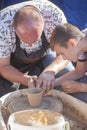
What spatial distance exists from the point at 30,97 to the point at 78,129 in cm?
31

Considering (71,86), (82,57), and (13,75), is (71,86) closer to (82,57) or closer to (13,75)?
(82,57)

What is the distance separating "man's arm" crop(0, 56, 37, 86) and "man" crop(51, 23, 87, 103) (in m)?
0.25

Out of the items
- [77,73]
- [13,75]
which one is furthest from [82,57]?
[13,75]

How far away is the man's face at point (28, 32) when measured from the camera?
210cm

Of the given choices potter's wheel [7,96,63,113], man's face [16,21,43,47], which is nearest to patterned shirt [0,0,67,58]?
man's face [16,21,43,47]

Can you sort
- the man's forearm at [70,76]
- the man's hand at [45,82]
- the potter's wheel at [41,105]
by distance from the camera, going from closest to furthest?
the potter's wheel at [41,105], the man's hand at [45,82], the man's forearm at [70,76]

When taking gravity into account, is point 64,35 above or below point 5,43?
above

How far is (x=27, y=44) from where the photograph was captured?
2303mm

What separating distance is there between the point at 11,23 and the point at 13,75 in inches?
13.3

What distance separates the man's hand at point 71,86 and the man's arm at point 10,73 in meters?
0.29

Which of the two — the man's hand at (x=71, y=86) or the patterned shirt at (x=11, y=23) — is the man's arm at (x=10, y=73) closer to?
the patterned shirt at (x=11, y=23)

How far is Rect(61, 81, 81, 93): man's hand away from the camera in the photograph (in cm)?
209

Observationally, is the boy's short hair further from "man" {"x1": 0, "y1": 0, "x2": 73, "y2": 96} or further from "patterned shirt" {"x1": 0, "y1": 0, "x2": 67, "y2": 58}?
"patterned shirt" {"x1": 0, "y1": 0, "x2": 67, "y2": 58}

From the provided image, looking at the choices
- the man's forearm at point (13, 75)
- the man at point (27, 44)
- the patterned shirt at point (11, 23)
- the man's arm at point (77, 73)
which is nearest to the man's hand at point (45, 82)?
the man at point (27, 44)
